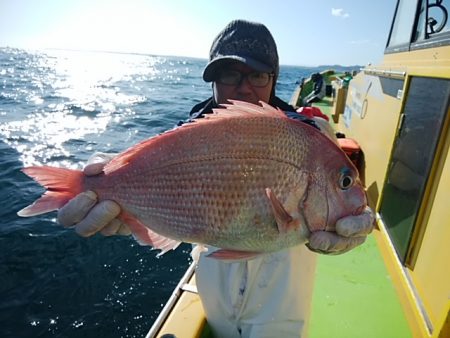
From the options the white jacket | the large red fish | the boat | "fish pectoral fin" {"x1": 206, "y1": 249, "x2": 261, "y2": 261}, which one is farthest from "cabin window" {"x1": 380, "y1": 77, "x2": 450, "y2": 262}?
"fish pectoral fin" {"x1": 206, "y1": 249, "x2": 261, "y2": 261}

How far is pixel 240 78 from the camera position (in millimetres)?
2281

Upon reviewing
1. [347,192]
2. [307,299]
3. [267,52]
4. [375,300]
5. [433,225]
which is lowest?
[375,300]

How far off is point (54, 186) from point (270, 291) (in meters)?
1.31

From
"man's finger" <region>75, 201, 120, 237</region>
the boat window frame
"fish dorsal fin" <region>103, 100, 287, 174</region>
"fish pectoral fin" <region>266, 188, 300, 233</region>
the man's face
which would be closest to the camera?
"fish pectoral fin" <region>266, 188, 300, 233</region>

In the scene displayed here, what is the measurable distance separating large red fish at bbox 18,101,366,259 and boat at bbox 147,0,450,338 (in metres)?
1.03

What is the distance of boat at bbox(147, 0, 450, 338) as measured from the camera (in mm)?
2303

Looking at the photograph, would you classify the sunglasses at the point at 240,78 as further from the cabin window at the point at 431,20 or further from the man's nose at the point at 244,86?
the cabin window at the point at 431,20

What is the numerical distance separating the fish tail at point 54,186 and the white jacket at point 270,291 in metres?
0.93

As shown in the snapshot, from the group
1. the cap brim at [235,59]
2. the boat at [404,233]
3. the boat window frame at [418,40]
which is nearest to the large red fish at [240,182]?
the cap brim at [235,59]

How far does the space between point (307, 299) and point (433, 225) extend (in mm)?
1052

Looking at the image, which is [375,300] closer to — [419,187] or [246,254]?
[419,187]

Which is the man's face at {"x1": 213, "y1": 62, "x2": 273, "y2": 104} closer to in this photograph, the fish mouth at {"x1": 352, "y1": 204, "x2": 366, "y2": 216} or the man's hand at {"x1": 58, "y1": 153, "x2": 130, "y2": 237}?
the man's hand at {"x1": 58, "y1": 153, "x2": 130, "y2": 237}

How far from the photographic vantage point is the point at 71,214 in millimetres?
1701

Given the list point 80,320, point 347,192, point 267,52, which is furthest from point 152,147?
point 80,320
